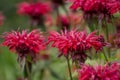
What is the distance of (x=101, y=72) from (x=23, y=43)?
780 mm

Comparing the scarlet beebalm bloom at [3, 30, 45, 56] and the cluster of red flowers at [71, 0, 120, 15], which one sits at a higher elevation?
the cluster of red flowers at [71, 0, 120, 15]

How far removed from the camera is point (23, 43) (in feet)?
10.6

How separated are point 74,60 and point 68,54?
0.18 feet

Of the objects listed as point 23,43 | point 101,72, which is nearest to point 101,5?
point 23,43

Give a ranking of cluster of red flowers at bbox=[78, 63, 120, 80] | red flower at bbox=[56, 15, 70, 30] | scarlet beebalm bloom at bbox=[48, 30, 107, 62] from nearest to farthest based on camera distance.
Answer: cluster of red flowers at bbox=[78, 63, 120, 80]
scarlet beebalm bloom at bbox=[48, 30, 107, 62]
red flower at bbox=[56, 15, 70, 30]

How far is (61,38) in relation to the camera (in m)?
3.04

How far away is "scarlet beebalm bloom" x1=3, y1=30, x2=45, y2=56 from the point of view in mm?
3189

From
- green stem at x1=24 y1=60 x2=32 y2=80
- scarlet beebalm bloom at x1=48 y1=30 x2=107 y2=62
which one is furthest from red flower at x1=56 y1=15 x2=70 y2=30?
scarlet beebalm bloom at x1=48 y1=30 x2=107 y2=62

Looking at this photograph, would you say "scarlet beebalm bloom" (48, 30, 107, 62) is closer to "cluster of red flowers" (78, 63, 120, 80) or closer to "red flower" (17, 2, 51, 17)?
"cluster of red flowers" (78, 63, 120, 80)

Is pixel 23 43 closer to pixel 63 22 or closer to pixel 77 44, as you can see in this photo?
pixel 77 44

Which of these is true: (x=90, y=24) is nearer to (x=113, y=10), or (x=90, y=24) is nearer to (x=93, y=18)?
(x=93, y=18)

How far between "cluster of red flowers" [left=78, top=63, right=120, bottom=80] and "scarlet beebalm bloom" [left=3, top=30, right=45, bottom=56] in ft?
2.08

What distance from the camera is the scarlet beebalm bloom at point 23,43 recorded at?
3.19 m

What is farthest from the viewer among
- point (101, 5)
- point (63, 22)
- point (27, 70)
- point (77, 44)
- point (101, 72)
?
point (63, 22)
